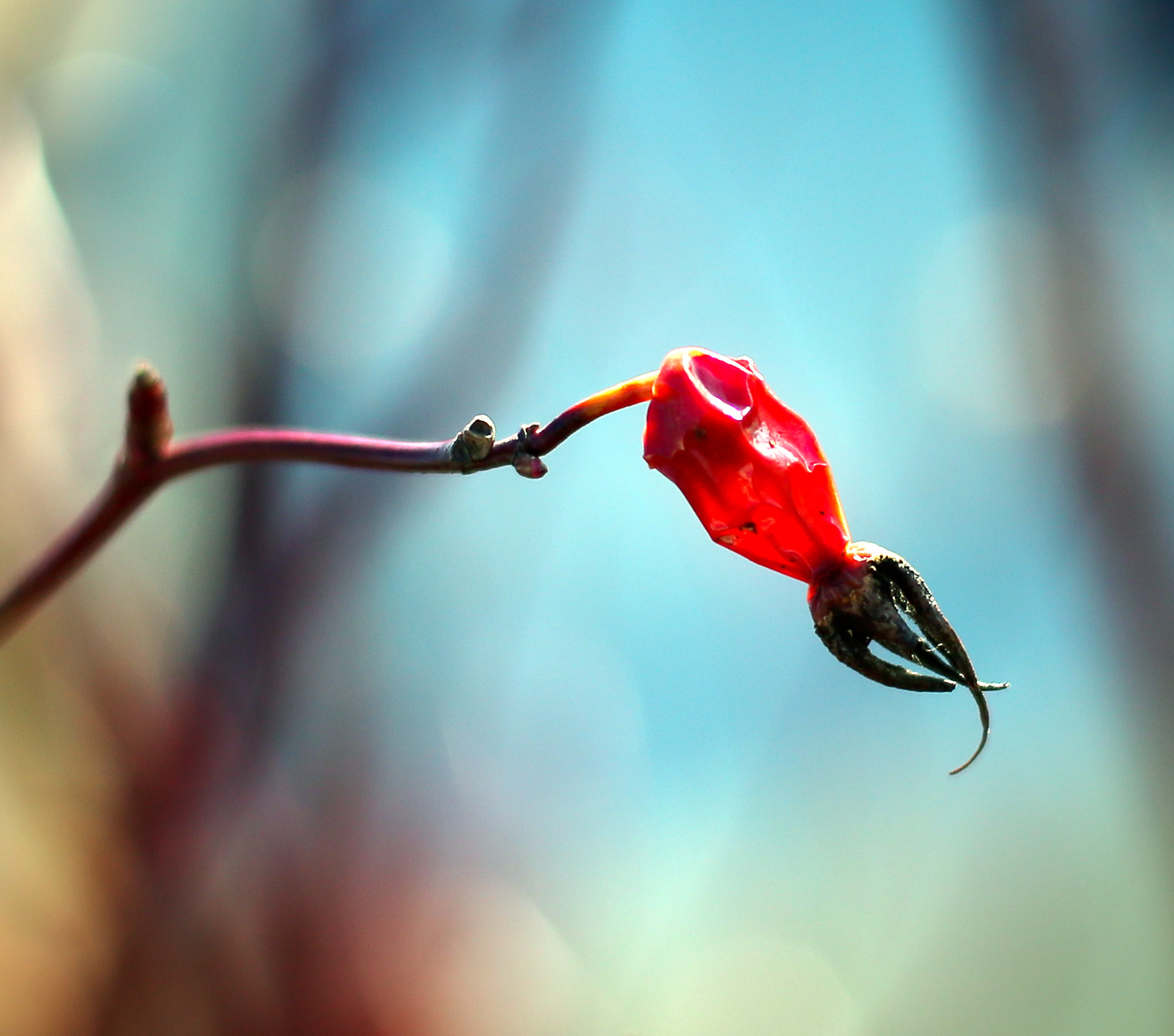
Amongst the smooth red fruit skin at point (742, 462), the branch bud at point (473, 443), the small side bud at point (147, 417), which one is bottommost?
the small side bud at point (147, 417)

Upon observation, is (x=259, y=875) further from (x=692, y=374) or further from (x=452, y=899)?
(x=692, y=374)

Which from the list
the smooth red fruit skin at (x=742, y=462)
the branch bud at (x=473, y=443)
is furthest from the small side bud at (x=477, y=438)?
the smooth red fruit skin at (x=742, y=462)

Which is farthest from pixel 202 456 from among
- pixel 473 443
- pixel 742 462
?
pixel 742 462

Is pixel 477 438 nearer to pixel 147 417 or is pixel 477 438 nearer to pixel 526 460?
pixel 526 460

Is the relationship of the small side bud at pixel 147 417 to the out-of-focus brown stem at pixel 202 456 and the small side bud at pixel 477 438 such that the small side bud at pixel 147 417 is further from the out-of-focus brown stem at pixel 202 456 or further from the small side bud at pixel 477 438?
the small side bud at pixel 477 438

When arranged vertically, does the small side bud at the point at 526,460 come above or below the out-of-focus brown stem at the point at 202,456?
above

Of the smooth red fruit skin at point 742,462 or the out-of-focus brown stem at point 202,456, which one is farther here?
the smooth red fruit skin at point 742,462
